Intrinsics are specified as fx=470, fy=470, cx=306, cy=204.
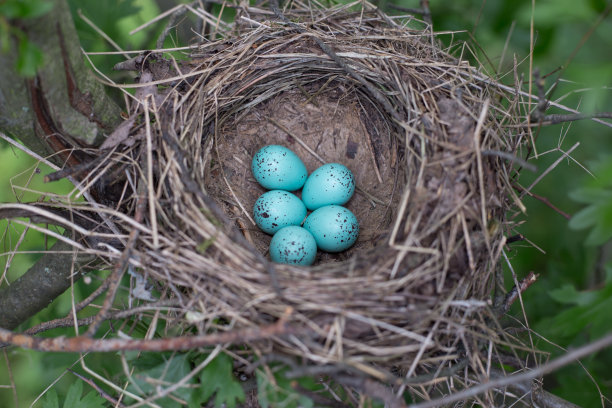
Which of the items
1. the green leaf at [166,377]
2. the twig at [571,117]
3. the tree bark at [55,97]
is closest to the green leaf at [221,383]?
the green leaf at [166,377]

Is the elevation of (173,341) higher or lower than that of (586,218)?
lower

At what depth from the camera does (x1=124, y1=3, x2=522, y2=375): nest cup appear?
1748mm

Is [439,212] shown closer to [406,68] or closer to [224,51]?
[406,68]

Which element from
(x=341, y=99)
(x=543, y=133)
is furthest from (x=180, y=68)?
(x=543, y=133)

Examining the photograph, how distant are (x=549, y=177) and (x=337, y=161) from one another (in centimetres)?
133

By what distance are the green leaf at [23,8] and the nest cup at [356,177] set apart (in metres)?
0.80

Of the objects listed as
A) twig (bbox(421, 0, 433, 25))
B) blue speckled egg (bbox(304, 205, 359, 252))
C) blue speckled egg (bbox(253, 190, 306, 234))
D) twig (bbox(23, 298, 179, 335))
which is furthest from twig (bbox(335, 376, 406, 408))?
twig (bbox(421, 0, 433, 25))

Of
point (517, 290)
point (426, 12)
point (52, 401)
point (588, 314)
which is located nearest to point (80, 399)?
point (52, 401)

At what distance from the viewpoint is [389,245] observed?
193 cm

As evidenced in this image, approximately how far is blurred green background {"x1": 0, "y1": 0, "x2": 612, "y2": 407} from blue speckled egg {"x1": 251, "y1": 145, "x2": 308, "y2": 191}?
2.57ft

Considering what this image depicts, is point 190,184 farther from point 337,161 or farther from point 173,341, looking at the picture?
point 337,161

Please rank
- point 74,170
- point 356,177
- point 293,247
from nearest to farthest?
point 74,170 → point 293,247 → point 356,177

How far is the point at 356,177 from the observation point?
2824mm

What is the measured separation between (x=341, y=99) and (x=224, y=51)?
0.72 m
